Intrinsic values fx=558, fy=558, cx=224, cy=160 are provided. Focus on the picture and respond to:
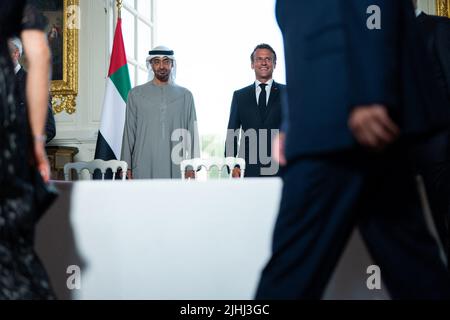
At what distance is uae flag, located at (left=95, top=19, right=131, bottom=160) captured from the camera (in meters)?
5.15

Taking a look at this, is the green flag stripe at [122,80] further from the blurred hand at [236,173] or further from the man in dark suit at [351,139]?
the man in dark suit at [351,139]

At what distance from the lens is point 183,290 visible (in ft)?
5.27

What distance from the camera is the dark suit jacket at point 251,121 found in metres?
4.11

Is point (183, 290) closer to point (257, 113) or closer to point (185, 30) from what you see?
point (257, 113)

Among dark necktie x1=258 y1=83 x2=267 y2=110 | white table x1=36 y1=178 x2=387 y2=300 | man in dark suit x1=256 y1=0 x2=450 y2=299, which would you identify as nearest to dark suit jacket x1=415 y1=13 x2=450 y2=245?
white table x1=36 y1=178 x2=387 y2=300

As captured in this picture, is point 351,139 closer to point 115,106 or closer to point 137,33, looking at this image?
point 115,106

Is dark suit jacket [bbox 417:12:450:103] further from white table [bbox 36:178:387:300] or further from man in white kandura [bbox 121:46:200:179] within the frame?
man in white kandura [bbox 121:46:200:179]

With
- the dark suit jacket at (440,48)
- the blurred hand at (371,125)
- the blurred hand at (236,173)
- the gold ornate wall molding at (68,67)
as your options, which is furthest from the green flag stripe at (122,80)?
the blurred hand at (371,125)

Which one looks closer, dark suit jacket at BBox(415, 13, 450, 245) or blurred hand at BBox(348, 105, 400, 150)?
blurred hand at BBox(348, 105, 400, 150)

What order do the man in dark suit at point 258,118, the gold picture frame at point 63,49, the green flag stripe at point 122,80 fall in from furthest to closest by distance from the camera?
1. the gold picture frame at point 63,49
2. the green flag stripe at point 122,80
3. the man in dark suit at point 258,118

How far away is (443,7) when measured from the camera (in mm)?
5844

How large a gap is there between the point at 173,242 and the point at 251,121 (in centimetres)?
262

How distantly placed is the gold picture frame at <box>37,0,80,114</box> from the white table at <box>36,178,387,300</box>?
4.66 meters
